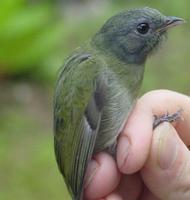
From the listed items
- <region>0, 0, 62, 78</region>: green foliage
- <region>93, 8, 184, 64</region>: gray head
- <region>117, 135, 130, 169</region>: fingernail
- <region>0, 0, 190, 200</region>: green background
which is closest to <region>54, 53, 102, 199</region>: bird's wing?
<region>117, 135, 130, 169</region>: fingernail

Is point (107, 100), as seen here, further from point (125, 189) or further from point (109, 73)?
point (125, 189)

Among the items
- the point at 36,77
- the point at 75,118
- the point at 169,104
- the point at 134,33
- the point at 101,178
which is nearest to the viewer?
the point at 101,178

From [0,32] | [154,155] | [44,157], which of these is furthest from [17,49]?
[154,155]

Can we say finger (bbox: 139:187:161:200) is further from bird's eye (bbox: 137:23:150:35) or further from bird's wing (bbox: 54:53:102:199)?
bird's eye (bbox: 137:23:150:35)

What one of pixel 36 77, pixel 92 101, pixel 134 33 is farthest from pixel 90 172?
pixel 36 77

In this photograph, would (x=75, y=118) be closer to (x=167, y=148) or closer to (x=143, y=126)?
(x=143, y=126)

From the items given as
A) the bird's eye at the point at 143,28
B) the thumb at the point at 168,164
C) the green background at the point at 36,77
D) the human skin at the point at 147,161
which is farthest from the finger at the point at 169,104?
the green background at the point at 36,77
